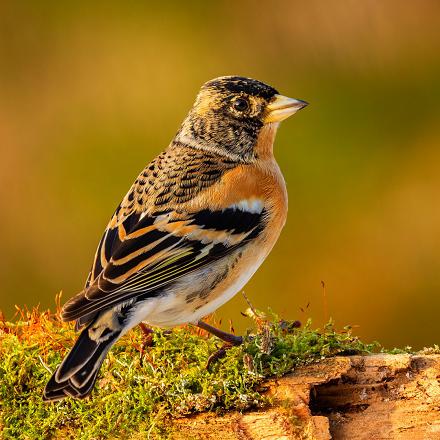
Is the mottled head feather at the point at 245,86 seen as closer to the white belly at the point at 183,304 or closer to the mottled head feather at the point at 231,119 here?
the mottled head feather at the point at 231,119

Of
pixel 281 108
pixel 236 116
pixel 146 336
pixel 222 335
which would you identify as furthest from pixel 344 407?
pixel 236 116

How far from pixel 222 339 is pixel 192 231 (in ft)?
1.72

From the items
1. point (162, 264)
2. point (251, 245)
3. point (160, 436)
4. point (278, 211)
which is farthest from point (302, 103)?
point (160, 436)

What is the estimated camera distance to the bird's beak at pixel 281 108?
4.26 m

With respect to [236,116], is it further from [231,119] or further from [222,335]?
[222,335]

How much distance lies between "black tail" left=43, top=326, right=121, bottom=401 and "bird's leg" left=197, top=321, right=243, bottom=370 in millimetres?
433

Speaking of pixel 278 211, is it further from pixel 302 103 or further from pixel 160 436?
pixel 160 436

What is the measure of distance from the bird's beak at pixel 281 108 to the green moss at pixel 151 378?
116 centimetres

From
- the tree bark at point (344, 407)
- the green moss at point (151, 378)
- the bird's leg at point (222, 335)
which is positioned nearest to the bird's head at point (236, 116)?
the bird's leg at point (222, 335)

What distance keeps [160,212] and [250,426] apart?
110cm

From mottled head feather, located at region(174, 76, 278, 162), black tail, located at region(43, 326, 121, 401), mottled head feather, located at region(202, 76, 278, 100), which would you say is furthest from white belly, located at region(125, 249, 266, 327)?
mottled head feather, located at region(202, 76, 278, 100)

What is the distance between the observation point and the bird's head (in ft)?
14.3

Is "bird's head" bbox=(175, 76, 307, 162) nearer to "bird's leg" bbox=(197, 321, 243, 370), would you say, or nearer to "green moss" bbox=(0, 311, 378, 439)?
"bird's leg" bbox=(197, 321, 243, 370)

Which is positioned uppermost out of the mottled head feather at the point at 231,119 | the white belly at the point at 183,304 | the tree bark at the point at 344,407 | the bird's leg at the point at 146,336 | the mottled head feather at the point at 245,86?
the mottled head feather at the point at 245,86
